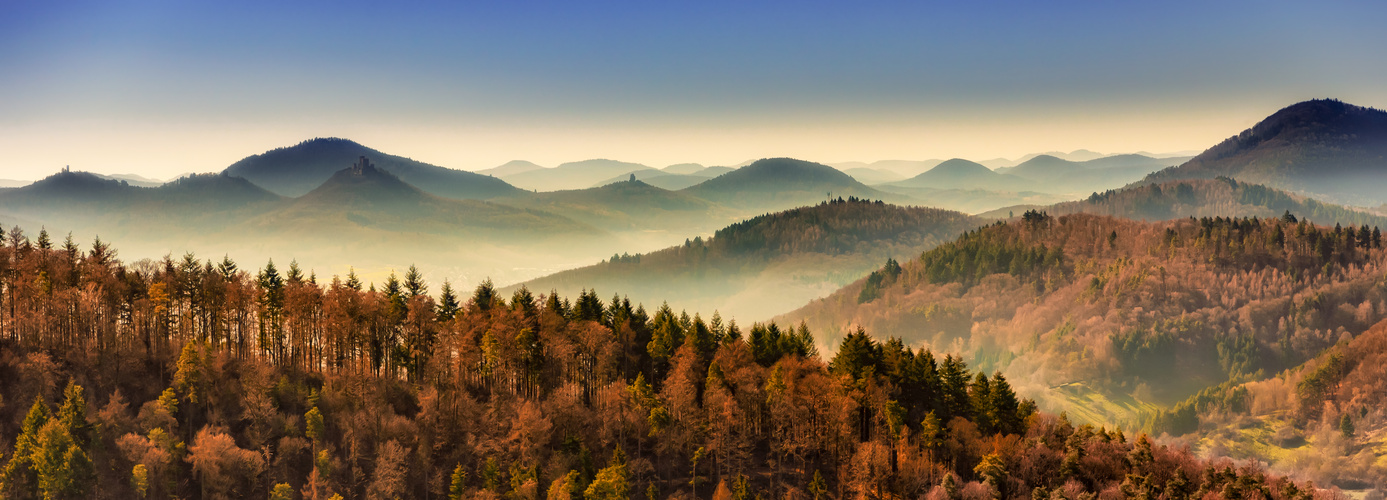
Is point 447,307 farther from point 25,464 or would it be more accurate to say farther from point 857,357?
point 857,357

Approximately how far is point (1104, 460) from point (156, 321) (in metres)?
112

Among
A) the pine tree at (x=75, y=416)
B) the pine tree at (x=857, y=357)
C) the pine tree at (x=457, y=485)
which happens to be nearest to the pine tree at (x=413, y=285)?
the pine tree at (x=457, y=485)

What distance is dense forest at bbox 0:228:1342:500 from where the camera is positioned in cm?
8419

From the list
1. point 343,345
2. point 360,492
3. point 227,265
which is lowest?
point 360,492

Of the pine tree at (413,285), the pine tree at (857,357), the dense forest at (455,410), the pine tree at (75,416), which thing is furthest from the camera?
the pine tree at (413,285)

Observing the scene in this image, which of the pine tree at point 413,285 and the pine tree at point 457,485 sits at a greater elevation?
the pine tree at point 413,285

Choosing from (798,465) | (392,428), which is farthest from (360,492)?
(798,465)

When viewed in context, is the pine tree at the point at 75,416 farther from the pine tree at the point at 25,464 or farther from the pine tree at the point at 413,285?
the pine tree at the point at 413,285

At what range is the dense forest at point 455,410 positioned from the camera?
84188mm

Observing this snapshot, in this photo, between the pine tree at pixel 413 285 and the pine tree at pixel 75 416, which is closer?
the pine tree at pixel 75 416

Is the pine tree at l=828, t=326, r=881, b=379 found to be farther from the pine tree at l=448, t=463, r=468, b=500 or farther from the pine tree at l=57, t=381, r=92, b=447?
the pine tree at l=57, t=381, r=92, b=447

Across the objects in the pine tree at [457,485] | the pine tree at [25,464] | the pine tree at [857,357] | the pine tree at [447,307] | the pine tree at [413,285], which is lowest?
the pine tree at [457,485]

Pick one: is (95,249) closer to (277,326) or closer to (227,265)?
(227,265)

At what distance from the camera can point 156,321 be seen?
9456cm
